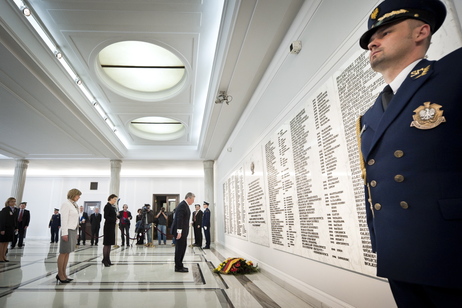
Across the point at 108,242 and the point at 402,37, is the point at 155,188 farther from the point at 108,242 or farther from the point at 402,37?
the point at 402,37

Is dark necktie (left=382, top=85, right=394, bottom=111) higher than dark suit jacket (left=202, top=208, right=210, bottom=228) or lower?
higher

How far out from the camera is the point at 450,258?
0.86m

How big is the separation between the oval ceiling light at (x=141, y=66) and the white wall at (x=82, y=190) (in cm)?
1182

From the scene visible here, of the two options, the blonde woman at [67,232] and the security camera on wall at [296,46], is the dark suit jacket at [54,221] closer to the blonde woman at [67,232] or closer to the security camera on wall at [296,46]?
the blonde woman at [67,232]

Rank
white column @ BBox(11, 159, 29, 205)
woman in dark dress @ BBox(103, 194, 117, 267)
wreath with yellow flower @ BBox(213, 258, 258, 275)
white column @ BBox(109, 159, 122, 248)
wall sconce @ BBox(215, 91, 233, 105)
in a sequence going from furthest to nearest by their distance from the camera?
1. white column @ BBox(109, 159, 122, 248)
2. white column @ BBox(11, 159, 29, 205)
3. wall sconce @ BBox(215, 91, 233, 105)
4. woman in dark dress @ BBox(103, 194, 117, 267)
5. wreath with yellow flower @ BBox(213, 258, 258, 275)

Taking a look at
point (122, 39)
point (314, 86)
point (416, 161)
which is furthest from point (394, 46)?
point (122, 39)

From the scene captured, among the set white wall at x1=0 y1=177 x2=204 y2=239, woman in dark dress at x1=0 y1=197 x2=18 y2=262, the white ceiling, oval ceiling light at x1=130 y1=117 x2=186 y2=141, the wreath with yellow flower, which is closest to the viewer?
the white ceiling

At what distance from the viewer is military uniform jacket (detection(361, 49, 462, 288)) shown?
2.88ft

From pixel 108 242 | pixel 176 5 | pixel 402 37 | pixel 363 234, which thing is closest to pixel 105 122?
pixel 108 242

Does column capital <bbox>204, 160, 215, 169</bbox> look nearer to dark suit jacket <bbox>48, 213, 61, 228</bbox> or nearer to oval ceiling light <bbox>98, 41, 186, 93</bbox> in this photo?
oval ceiling light <bbox>98, 41, 186, 93</bbox>

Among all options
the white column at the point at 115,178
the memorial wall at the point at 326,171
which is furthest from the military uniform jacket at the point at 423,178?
the white column at the point at 115,178

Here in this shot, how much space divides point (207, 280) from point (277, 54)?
4.37 m

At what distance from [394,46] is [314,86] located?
7.80 ft

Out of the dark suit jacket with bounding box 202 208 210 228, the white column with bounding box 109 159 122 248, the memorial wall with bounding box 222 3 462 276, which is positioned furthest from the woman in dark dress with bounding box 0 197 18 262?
the memorial wall with bounding box 222 3 462 276
